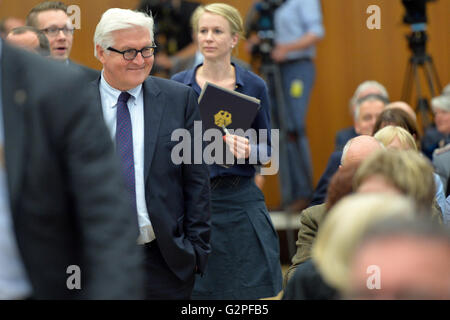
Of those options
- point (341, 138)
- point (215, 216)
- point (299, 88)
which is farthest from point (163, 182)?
point (299, 88)

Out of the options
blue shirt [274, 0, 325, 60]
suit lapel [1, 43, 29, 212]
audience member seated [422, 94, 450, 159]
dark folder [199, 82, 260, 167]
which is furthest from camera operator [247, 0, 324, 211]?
suit lapel [1, 43, 29, 212]

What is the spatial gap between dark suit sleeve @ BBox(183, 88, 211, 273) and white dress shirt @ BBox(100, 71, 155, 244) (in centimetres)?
20

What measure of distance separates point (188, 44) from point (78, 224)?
5.01 meters

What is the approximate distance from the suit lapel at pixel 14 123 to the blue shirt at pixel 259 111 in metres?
2.23

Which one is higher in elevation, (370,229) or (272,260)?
(370,229)

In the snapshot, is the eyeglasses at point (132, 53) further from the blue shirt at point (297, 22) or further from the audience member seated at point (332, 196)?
the blue shirt at point (297, 22)

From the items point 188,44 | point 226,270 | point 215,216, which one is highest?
point 188,44

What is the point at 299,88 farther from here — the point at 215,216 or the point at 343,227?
the point at 343,227

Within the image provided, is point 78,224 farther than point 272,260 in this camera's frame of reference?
No

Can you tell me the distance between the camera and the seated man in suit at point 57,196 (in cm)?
159

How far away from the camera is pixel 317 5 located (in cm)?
650

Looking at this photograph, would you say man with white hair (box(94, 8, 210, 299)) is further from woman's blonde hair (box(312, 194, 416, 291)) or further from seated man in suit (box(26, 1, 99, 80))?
woman's blonde hair (box(312, 194, 416, 291))

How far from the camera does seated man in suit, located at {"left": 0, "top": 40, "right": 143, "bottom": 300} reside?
1.59 meters
